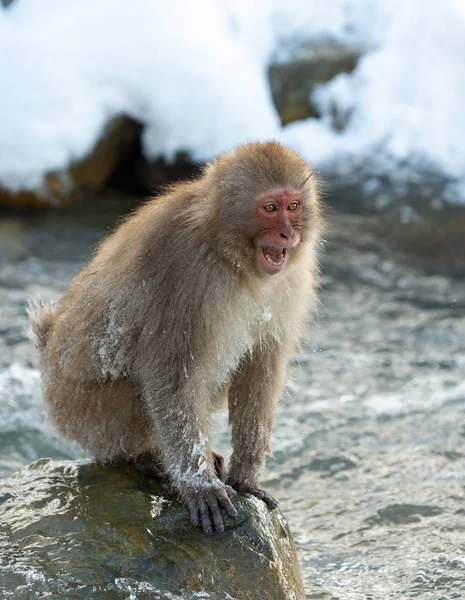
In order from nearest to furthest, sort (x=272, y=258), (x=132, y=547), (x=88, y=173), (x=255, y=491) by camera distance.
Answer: (x=132, y=547) → (x=272, y=258) → (x=255, y=491) → (x=88, y=173)

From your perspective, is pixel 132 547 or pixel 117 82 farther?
pixel 117 82

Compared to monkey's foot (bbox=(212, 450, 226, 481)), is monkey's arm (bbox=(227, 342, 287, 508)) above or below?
above

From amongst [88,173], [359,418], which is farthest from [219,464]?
[88,173]

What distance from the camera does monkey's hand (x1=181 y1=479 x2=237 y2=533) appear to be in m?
4.15

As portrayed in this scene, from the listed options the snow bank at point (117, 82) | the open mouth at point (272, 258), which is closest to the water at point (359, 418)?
the snow bank at point (117, 82)

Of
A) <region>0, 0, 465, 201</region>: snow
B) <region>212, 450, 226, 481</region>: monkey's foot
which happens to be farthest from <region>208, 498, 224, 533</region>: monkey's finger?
<region>0, 0, 465, 201</region>: snow

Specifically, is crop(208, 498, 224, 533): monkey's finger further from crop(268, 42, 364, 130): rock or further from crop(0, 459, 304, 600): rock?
crop(268, 42, 364, 130): rock

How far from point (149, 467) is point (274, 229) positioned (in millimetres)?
1381

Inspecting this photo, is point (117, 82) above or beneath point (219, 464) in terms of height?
above

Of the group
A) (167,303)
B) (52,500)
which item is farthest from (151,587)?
(167,303)

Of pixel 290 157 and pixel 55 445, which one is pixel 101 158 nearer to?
pixel 55 445

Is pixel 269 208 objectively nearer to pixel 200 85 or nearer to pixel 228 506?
pixel 228 506

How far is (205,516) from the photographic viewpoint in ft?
13.6

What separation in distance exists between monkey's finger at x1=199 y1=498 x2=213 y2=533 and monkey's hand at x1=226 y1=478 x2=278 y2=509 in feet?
1.27
